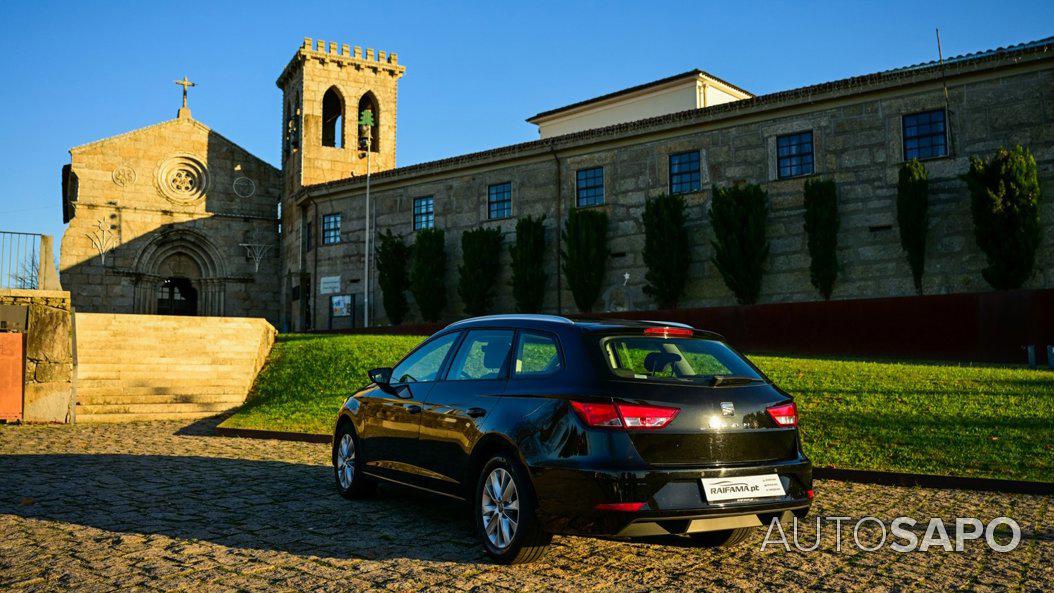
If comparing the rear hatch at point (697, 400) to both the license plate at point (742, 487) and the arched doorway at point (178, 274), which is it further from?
the arched doorway at point (178, 274)

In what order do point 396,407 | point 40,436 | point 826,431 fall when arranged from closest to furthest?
1. point 396,407
2. point 826,431
3. point 40,436

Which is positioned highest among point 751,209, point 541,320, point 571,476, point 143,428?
point 751,209

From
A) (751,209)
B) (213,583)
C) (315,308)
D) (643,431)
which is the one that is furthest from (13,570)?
(315,308)

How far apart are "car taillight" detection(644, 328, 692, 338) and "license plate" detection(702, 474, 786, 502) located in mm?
1057

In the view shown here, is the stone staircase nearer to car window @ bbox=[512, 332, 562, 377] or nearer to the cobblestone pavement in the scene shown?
the cobblestone pavement

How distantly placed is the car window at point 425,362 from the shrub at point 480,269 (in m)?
22.9

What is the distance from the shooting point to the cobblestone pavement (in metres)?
4.87

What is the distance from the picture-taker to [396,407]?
6.79m

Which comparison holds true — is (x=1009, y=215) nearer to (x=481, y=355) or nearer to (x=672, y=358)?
(x=672, y=358)

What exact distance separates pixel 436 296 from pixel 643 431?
2683cm

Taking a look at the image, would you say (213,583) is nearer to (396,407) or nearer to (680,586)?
(396,407)

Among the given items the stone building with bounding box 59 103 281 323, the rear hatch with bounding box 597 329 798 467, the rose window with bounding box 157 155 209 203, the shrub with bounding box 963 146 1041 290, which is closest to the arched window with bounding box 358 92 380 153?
the stone building with bounding box 59 103 281 323

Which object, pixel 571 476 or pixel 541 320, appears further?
pixel 541 320

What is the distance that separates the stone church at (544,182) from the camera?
22078mm
